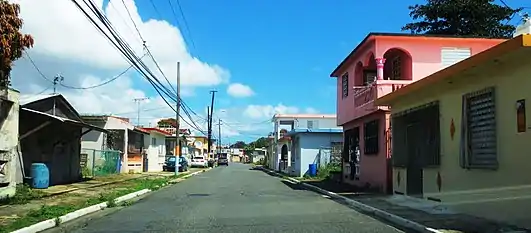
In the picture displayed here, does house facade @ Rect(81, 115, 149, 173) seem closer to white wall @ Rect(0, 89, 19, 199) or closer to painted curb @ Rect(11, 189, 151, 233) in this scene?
white wall @ Rect(0, 89, 19, 199)

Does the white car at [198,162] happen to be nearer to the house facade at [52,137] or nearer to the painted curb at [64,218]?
the house facade at [52,137]

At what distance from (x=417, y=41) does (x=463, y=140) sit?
1025 cm

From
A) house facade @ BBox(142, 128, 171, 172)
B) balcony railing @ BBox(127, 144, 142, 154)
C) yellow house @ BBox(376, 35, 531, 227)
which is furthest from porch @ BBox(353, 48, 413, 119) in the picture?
house facade @ BBox(142, 128, 171, 172)

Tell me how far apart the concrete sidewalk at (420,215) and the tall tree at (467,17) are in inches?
1099

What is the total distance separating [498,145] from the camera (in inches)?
481

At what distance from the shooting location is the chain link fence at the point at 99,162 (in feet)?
118

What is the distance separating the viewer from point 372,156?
80.4ft

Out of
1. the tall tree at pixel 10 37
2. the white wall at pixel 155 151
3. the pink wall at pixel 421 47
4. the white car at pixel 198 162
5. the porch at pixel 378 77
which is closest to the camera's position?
the tall tree at pixel 10 37

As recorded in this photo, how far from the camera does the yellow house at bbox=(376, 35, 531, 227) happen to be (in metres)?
11.2

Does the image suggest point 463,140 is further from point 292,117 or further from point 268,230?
point 292,117

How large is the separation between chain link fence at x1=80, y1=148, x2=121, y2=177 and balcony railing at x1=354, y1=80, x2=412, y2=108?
18.3m

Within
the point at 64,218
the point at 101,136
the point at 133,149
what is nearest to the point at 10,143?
the point at 64,218

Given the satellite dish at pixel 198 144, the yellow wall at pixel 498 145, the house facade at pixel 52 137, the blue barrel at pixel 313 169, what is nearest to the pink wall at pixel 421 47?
the yellow wall at pixel 498 145

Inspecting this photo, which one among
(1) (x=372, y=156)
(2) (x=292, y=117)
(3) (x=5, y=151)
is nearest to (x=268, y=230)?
(3) (x=5, y=151)
